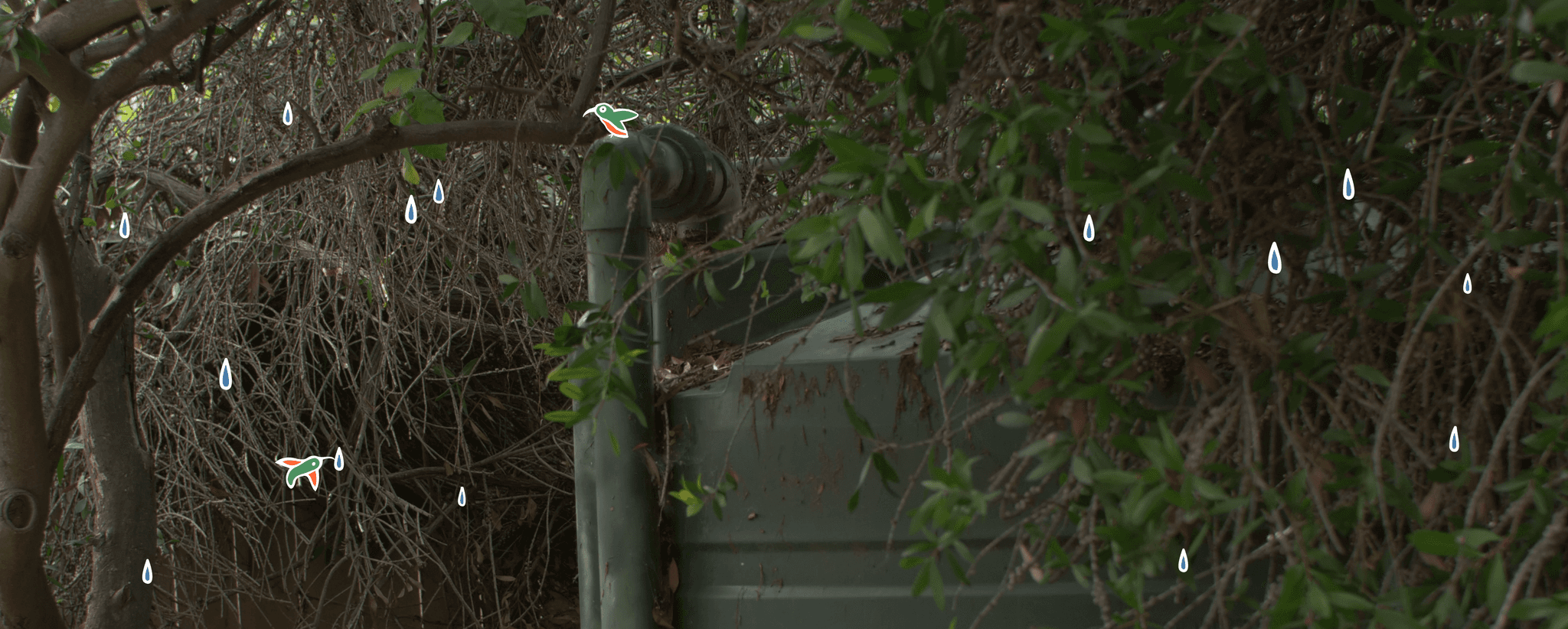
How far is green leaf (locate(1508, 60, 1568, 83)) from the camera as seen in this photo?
0.90 metres

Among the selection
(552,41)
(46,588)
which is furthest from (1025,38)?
(46,588)

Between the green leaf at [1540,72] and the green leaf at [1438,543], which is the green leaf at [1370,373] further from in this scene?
the green leaf at [1540,72]

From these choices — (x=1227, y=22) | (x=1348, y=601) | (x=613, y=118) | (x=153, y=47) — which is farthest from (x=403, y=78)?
(x=1348, y=601)

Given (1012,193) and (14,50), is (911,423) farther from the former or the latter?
(14,50)

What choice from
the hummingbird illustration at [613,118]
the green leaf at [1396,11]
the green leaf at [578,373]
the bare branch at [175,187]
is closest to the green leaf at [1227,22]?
the green leaf at [1396,11]

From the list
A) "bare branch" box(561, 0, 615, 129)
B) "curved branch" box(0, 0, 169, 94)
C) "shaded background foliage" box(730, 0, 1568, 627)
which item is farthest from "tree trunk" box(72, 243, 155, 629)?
"shaded background foliage" box(730, 0, 1568, 627)

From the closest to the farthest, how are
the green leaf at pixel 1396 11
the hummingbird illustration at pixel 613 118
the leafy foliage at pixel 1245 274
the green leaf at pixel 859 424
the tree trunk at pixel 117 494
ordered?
the leafy foliage at pixel 1245 274, the green leaf at pixel 1396 11, the green leaf at pixel 859 424, the hummingbird illustration at pixel 613 118, the tree trunk at pixel 117 494

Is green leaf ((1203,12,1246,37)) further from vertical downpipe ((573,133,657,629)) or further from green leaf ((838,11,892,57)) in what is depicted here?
vertical downpipe ((573,133,657,629))

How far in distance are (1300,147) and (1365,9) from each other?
0.23 m

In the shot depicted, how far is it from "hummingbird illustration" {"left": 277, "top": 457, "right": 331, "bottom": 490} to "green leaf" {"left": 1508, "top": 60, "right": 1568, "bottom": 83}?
2.83m

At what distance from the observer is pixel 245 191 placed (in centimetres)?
200

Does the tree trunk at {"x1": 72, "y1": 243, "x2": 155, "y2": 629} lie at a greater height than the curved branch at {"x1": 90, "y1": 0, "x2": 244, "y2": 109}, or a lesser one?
lesser

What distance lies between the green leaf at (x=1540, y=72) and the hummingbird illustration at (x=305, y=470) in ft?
9.28

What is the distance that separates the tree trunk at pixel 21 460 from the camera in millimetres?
1943
